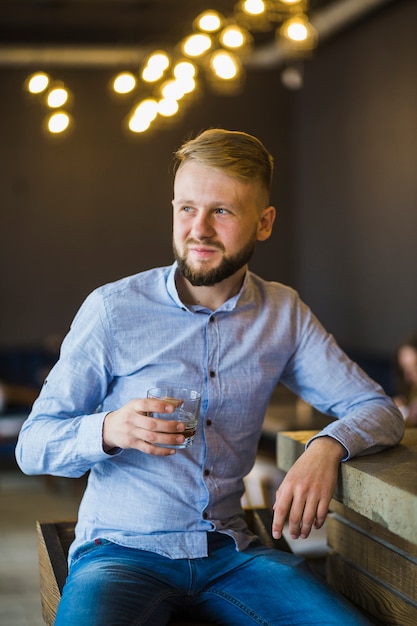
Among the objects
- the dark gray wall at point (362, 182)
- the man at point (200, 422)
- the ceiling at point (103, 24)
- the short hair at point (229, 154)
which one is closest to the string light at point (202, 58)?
the ceiling at point (103, 24)

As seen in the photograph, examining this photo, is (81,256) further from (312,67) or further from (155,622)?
(155,622)

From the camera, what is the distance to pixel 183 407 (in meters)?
1.45

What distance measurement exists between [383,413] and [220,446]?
1.06 feet

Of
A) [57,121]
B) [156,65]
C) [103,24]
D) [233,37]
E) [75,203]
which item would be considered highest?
[103,24]

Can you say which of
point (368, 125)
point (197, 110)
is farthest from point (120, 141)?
point (368, 125)

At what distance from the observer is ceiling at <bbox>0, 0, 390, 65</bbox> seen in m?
6.25

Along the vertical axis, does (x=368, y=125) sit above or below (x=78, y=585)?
above

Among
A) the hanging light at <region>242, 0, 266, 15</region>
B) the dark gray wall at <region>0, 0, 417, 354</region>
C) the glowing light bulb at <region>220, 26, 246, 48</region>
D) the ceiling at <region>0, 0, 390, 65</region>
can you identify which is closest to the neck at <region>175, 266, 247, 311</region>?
the hanging light at <region>242, 0, 266, 15</region>

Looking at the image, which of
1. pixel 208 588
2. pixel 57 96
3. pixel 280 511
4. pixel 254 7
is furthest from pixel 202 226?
pixel 57 96

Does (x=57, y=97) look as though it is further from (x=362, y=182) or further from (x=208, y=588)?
(x=208, y=588)

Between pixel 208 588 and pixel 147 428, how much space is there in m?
0.36

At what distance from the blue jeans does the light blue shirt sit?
0.03m

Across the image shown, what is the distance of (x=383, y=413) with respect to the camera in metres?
1.67

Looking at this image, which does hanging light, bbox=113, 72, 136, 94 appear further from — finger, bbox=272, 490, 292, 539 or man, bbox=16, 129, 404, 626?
finger, bbox=272, 490, 292, 539
